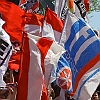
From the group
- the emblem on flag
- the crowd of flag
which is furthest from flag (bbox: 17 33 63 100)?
the emblem on flag

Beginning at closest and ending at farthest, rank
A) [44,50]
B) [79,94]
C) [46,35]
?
1. [44,50]
2. [79,94]
3. [46,35]

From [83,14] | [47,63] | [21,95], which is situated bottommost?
[21,95]

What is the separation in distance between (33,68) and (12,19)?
6.43 ft

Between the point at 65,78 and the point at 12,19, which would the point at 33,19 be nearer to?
the point at 12,19

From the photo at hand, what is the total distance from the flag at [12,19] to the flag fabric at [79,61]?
0.81m

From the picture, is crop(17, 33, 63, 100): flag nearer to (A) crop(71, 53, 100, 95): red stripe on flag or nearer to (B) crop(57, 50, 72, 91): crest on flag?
(B) crop(57, 50, 72, 91): crest on flag

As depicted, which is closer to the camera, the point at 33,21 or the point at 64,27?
the point at 64,27

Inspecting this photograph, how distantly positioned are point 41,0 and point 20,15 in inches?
132

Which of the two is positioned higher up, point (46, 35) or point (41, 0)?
point (41, 0)

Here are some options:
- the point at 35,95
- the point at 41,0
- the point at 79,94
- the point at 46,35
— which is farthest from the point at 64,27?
the point at 41,0

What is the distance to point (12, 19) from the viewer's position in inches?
377

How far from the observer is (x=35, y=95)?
7707 millimetres

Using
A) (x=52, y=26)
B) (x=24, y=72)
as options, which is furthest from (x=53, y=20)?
(x=24, y=72)

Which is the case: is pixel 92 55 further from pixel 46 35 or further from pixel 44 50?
pixel 44 50
